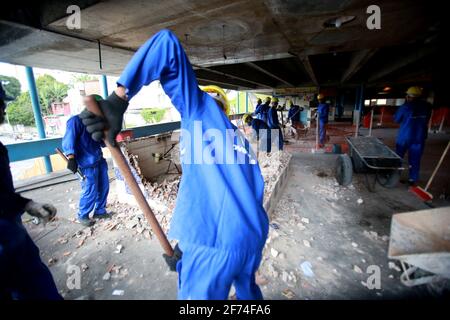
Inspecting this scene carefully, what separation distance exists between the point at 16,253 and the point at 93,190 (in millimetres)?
2257

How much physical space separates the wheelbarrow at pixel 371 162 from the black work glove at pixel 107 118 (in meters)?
4.36

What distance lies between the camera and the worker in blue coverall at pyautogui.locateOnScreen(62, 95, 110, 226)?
3.11m

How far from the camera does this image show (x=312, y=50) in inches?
212

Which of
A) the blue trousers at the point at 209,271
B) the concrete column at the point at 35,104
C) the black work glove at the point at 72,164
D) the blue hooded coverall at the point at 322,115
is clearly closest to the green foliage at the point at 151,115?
the concrete column at the point at 35,104

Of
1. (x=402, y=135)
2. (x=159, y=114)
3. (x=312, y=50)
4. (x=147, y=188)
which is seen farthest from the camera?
(x=159, y=114)

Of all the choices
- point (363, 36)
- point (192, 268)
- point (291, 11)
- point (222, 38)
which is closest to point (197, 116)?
point (192, 268)

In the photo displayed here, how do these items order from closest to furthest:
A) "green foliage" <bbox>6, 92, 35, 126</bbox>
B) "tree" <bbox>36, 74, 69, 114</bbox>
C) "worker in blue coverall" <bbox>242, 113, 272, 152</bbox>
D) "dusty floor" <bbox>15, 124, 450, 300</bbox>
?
"dusty floor" <bbox>15, 124, 450, 300</bbox>, "worker in blue coverall" <bbox>242, 113, 272, 152</bbox>, "green foliage" <bbox>6, 92, 35, 126</bbox>, "tree" <bbox>36, 74, 69, 114</bbox>

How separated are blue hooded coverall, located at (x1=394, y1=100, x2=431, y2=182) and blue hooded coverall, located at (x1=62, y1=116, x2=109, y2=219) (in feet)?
20.6

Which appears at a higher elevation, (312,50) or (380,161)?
(312,50)

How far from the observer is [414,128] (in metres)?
4.66

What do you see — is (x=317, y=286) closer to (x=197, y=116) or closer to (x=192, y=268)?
(x=192, y=268)

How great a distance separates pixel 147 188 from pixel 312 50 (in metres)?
5.28

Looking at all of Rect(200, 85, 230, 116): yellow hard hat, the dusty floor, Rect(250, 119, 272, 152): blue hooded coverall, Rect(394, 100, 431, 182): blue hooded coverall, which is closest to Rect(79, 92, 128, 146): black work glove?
Rect(200, 85, 230, 116): yellow hard hat

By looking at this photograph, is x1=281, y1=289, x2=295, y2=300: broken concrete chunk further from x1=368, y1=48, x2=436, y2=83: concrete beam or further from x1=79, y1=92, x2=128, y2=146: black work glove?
x1=368, y1=48, x2=436, y2=83: concrete beam
